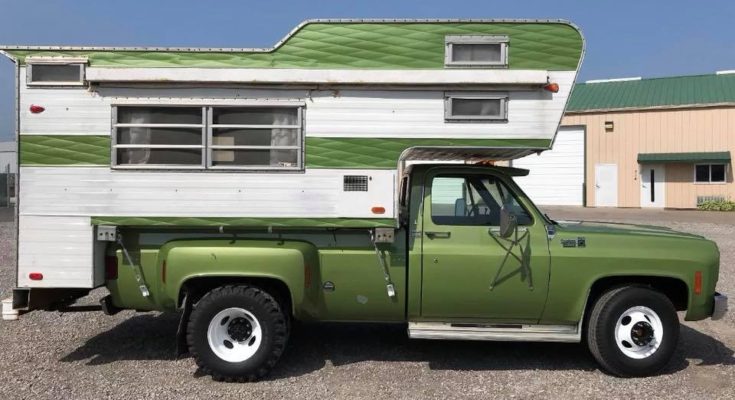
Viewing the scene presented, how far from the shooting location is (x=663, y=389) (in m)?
5.02

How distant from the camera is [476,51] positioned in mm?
5176

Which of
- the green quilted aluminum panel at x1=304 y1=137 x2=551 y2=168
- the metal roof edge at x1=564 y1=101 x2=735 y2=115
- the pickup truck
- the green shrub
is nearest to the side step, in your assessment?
the pickup truck

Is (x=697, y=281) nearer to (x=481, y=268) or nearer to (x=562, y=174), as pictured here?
(x=481, y=268)

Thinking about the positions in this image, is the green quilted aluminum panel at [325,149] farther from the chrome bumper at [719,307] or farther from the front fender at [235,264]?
the chrome bumper at [719,307]

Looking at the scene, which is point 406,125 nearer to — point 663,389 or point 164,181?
point 164,181

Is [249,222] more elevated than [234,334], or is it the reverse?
[249,222]

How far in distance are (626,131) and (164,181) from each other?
2575cm

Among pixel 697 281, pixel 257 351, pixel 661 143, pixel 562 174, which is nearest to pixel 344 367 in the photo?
pixel 257 351

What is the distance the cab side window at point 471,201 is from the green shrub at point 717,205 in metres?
23.7

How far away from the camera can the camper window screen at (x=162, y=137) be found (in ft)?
17.0

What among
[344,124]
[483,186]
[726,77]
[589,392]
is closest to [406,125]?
[344,124]

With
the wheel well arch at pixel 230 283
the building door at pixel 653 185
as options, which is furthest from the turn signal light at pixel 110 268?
the building door at pixel 653 185

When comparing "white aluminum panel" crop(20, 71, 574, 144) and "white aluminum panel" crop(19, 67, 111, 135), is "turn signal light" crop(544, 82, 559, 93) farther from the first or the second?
"white aluminum panel" crop(19, 67, 111, 135)

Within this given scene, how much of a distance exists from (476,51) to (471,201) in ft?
4.24
